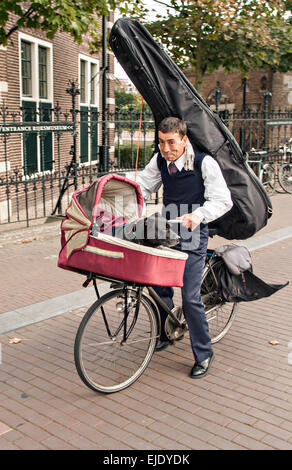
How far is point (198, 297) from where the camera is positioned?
12.3 feet

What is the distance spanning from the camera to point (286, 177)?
13914mm

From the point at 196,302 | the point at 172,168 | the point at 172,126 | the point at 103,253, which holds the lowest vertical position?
the point at 196,302

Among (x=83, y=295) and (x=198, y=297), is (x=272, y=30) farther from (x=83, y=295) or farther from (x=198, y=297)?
(x=198, y=297)

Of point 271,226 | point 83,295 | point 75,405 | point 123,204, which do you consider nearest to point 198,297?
point 123,204

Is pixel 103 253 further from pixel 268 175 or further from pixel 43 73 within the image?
pixel 43 73

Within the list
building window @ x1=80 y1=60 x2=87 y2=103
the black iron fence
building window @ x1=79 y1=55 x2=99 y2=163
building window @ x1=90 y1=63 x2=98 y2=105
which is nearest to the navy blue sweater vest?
the black iron fence

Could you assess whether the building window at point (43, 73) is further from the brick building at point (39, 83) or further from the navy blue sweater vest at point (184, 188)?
the navy blue sweater vest at point (184, 188)

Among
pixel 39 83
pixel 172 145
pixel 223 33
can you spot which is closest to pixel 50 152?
pixel 39 83

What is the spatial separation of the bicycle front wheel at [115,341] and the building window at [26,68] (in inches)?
414

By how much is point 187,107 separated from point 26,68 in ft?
33.7

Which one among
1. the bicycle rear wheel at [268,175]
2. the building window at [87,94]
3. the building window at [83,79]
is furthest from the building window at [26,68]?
the bicycle rear wheel at [268,175]

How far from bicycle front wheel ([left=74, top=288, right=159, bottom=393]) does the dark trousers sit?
0.84ft

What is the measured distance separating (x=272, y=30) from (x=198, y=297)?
10.4 metres

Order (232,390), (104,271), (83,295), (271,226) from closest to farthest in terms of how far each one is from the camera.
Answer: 1. (104,271)
2. (232,390)
3. (83,295)
4. (271,226)
